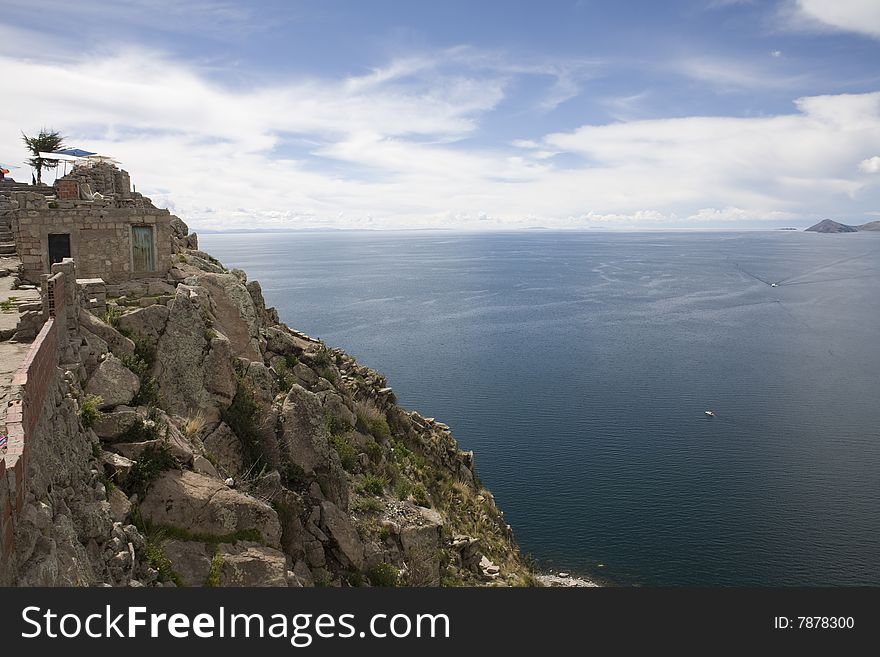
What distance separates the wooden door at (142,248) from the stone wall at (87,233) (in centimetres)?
13

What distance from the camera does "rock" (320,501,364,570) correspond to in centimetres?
2166

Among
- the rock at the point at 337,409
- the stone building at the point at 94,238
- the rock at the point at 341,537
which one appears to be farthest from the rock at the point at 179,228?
the rock at the point at 341,537

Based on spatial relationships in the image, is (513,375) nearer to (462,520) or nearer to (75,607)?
(462,520)

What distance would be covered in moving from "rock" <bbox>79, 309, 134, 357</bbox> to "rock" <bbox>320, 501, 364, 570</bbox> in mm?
8006

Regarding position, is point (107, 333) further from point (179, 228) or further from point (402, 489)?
point (179, 228)

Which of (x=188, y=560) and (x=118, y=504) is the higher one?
(x=118, y=504)

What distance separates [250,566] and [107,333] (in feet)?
27.2

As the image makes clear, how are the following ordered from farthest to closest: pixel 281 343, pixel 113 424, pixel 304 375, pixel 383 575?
1. pixel 281 343
2. pixel 304 375
3. pixel 383 575
4. pixel 113 424

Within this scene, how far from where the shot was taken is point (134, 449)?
16266 mm

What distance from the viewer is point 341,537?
21750 mm

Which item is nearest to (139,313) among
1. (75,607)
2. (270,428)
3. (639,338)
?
(270,428)

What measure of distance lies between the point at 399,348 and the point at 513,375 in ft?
66.0

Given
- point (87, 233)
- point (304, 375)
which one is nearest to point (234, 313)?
point (304, 375)

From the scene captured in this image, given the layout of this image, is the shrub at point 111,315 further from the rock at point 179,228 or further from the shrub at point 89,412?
the rock at point 179,228
